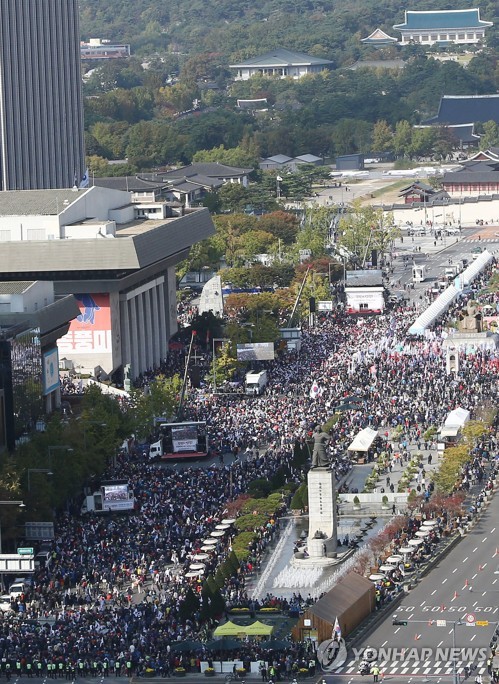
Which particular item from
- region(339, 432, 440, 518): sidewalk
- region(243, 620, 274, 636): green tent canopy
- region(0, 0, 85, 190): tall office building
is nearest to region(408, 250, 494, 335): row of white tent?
region(339, 432, 440, 518): sidewalk

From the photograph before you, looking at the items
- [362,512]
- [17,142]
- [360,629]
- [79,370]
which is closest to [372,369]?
[79,370]

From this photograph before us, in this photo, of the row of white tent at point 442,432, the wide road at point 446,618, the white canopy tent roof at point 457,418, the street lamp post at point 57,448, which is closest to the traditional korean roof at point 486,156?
the white canopy tent roof at point 457,418

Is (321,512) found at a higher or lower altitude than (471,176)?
higher

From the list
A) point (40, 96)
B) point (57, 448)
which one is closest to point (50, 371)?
point (57, 448)

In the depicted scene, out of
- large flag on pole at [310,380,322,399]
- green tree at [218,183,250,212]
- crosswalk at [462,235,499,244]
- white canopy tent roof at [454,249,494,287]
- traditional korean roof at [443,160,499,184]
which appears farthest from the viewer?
traditional korean roof at [443,160,499,184]

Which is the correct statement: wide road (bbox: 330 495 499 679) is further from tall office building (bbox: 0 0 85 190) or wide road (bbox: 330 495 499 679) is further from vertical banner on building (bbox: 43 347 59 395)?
tall office building (bbox: 0 0 85 190)

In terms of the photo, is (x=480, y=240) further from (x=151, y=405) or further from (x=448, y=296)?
(x=151, y=405)

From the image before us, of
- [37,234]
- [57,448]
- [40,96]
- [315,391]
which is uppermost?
[40,96]
